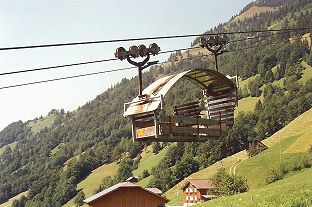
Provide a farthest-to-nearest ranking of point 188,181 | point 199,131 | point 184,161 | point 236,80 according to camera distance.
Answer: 1. point 184,161
2. point 188,181
3. point 236,80
4. point 199,131

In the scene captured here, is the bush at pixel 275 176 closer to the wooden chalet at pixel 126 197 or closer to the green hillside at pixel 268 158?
the green hillside at pixel 268 158

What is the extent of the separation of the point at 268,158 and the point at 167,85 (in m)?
102

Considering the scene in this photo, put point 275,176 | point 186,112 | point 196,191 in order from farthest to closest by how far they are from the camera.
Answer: point 196,191 < point 275,176 < point 186,112

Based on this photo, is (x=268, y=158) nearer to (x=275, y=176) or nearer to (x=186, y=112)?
(x=275, y=176)

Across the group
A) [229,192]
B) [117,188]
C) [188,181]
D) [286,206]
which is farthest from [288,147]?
[286,206]

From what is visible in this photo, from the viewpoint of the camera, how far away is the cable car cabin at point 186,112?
554 inches

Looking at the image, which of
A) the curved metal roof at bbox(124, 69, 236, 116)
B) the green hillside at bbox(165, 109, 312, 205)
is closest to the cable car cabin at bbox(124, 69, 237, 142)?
the curved metal roof at bbox(124, 69, 236, 116)

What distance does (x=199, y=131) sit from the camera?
16.1 metres

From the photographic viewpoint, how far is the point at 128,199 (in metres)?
76.4

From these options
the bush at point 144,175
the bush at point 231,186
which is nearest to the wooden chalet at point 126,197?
the bush at point 231,186

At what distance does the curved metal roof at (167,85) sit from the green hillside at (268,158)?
7275 centimetres

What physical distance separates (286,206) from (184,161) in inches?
5281

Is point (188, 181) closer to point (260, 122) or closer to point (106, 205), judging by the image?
point (106, 205)

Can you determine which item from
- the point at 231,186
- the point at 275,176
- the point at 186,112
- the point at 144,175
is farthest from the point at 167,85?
the point at 144,175
